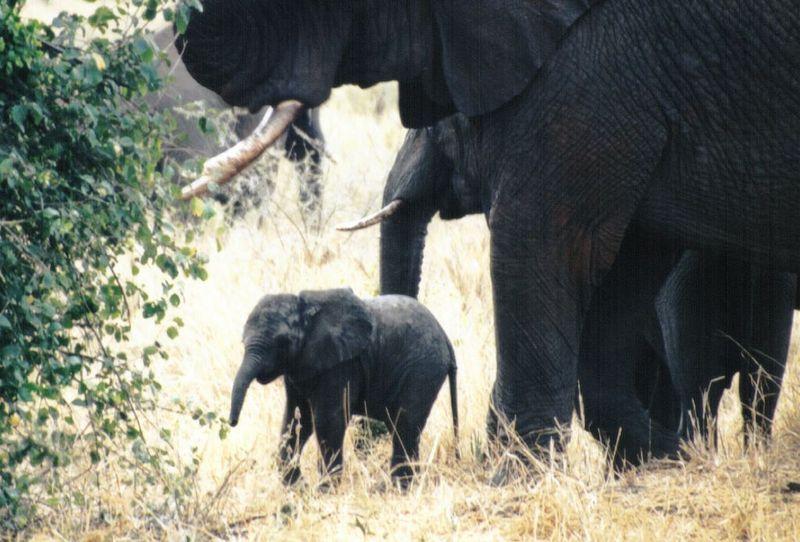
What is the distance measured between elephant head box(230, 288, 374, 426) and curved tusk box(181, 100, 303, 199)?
1.01 m

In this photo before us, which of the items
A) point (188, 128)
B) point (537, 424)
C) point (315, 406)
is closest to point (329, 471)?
point (315, 406)

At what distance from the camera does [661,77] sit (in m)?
4.69

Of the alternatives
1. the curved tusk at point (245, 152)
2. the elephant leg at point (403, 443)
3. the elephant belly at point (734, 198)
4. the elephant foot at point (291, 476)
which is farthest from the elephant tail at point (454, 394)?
the curved tusk at point (245, 152)

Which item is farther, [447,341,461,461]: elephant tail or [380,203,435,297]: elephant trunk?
[380,203,435,297]: elephant trunk

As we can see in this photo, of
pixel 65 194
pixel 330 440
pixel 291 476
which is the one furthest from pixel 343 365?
pixel 65 194

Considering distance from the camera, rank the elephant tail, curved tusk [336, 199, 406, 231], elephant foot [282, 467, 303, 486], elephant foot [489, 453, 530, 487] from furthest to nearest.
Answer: curved tusk [336, 199, 406, 231] < the elephant tail < elephant foot [282, 467, 303, 486] < elephant foot [489, 453, 530, 487]

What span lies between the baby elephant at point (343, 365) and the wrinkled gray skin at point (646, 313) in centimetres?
42

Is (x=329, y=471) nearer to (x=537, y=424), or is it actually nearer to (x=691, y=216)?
(x=537, y=424)

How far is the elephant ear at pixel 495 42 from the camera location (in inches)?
186

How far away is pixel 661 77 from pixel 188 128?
6.47 metres

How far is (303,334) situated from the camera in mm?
5746

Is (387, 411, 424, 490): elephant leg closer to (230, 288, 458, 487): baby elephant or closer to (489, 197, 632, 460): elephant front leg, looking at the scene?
(230, 288, 458, 487): baby elephant

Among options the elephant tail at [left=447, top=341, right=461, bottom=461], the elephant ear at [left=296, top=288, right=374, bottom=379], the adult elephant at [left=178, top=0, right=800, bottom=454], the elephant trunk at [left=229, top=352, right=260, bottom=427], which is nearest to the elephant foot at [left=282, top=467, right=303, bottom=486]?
the elephant trunk at [left=229, top=352, right=260, bottom=427]

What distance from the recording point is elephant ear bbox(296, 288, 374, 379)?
227 inches
